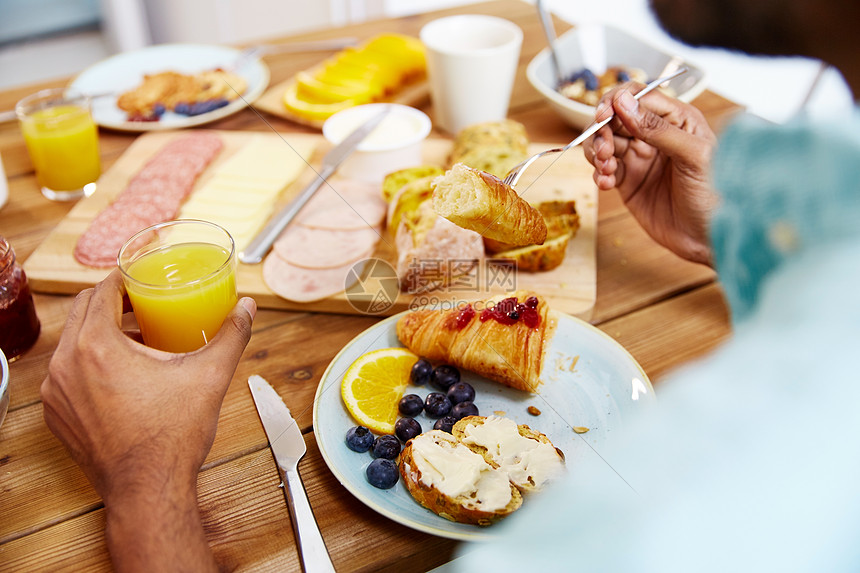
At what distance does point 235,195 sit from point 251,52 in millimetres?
750

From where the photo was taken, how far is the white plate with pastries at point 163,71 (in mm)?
1808

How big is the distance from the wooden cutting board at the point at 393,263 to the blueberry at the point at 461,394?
0.44 feet

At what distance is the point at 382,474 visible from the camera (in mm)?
861

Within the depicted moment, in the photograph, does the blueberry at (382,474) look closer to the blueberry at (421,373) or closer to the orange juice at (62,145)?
the blueberry at (421,373)

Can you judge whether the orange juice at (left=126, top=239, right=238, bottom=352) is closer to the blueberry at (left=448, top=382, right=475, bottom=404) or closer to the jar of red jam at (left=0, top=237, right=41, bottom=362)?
the jar of red jam at (left=0, top=237, right=41, bottom=362)

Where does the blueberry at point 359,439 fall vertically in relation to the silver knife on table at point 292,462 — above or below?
above

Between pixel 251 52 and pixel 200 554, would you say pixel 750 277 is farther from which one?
pixel 251 52

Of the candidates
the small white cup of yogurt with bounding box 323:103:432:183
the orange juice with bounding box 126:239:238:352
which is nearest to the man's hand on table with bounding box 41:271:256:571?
the orange juice with bounding box 126:239:238:352

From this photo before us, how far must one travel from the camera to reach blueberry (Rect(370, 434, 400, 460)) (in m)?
0.90

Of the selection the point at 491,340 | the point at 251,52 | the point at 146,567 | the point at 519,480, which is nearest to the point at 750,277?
the point at 519,480

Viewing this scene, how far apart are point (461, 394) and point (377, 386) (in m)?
0.12

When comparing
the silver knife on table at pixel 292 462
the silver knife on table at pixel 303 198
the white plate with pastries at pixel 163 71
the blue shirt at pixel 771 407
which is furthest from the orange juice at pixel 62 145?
the blue shirt at pixel 771 407

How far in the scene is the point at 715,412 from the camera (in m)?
0.52

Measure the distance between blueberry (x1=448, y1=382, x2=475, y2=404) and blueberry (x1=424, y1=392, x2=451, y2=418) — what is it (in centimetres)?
1
